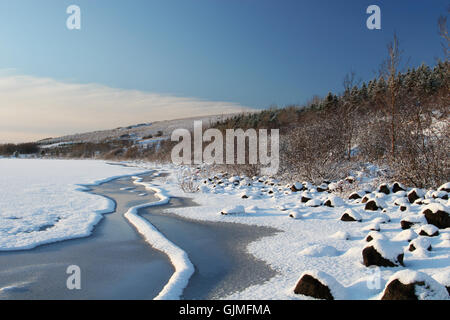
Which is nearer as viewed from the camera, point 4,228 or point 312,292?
point 312,292

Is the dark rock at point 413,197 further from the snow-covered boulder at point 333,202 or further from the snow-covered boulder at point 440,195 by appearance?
the snow-covered boulder at point 333,202

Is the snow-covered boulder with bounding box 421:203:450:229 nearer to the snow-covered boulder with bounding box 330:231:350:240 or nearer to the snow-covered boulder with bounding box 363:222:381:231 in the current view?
the snow-covered boulder with bounding box 363:222:381:231

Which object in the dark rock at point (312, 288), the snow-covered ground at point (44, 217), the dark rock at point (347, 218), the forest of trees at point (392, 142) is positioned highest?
the forest of trees at point (392, 142)

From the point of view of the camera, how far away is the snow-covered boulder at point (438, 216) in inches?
227

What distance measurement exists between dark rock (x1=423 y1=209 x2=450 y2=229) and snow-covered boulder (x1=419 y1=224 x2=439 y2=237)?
20.3 inches

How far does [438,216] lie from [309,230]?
2.29 meters

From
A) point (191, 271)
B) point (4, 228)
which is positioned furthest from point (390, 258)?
point (4, 228)

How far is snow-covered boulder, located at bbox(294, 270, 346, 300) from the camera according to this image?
11.4 feet

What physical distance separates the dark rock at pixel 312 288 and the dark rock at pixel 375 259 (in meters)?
1.21

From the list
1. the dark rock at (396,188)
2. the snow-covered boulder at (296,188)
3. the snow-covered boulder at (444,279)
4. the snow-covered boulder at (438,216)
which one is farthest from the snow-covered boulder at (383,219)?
the snow-covered boulder at (296,188)

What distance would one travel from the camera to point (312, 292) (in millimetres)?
3553
